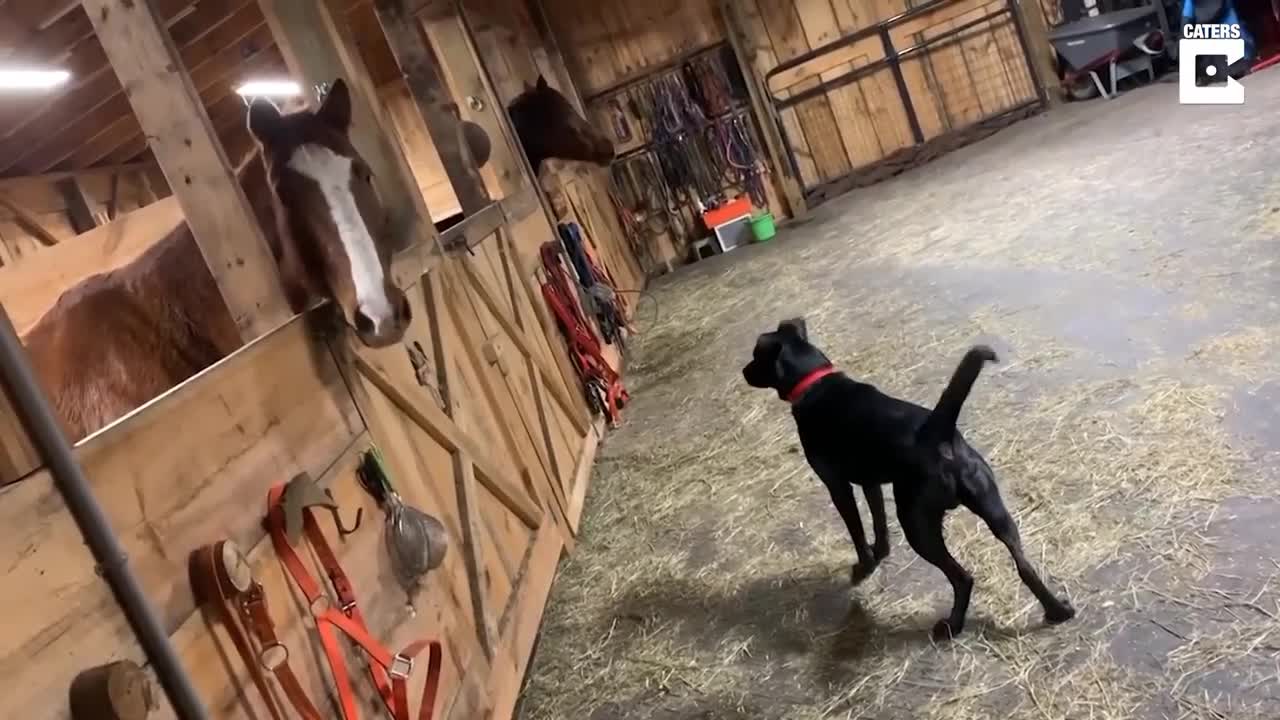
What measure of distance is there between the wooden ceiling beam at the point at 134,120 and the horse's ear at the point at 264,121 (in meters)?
3.31

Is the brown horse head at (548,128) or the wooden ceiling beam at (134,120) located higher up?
the wooden ceiling beam at (134,120)

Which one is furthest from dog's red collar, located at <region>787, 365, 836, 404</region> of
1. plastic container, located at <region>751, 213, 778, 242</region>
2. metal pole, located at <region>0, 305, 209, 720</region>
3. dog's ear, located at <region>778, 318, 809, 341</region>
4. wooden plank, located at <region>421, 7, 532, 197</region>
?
plastic container, located at <region>751, 213, 778, 242</region>

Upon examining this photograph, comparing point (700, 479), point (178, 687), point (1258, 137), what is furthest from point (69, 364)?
point (1258, 137)

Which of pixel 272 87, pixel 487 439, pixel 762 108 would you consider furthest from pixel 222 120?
pixel 762 108

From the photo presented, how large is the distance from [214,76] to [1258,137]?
5.99m

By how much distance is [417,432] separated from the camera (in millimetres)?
2596

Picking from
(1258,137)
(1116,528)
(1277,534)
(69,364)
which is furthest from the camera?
(1258,137)

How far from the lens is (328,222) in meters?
2.12

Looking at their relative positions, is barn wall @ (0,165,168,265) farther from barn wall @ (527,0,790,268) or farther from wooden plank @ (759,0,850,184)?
wooden plank @ (759,0,850,184)

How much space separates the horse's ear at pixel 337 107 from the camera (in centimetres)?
241

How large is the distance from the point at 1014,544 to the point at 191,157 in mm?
2012

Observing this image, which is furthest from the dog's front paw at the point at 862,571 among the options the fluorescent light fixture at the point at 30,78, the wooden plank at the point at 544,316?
the fluorescent light fixture at the point at 30,78

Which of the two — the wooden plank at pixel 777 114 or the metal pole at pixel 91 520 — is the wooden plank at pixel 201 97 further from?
the wooden plank at pixel 777 114

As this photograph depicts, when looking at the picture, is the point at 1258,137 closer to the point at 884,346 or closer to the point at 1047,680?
the point at 884,346
